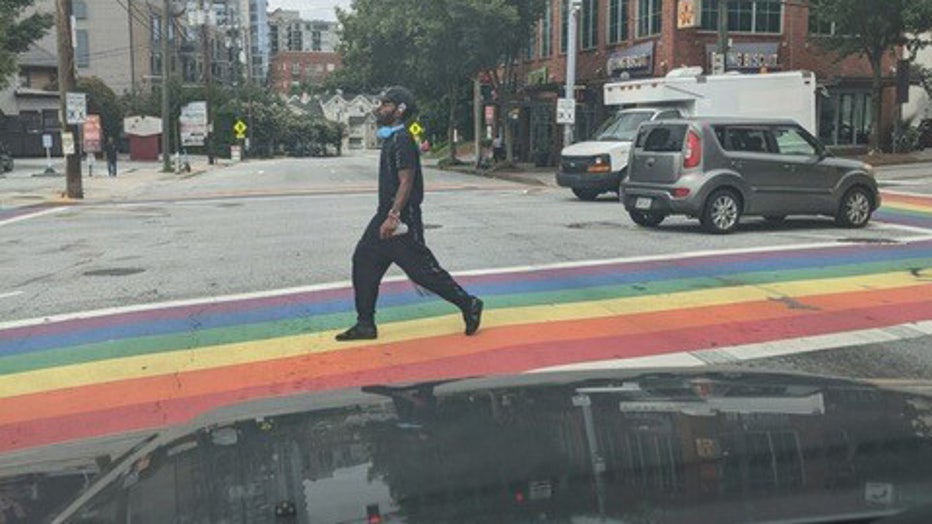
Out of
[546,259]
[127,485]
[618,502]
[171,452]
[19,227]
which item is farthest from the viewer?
[19,227]

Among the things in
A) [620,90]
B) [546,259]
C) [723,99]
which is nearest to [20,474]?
[546,259]

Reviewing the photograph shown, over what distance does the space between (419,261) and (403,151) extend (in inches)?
32.9

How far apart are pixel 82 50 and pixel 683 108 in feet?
234

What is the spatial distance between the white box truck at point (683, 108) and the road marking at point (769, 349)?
12561mm

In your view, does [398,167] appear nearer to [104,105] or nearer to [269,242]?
[269,242]

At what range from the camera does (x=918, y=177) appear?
26.0 metres

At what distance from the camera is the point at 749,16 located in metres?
34.5

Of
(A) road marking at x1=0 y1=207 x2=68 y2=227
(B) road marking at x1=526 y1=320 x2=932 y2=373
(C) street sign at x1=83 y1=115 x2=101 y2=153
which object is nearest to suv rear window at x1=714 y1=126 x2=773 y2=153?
(B) road marking at x1=526 y1=320 x2=932 y2=373

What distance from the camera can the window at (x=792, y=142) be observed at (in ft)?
46.8

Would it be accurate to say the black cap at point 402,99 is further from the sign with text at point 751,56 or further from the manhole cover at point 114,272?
the sign with text at point 751,56

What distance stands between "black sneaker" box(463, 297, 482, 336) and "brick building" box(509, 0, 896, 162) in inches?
1049

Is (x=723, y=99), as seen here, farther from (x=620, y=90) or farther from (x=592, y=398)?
(x=592, y=398)

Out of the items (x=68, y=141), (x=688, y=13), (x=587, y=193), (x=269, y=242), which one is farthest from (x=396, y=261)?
(x=688, y=13)

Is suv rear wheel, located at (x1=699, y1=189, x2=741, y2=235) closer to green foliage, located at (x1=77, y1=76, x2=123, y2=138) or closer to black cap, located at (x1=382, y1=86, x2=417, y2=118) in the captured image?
black cap, located at (x1=382, y1=86, x2=417, y2=118)
